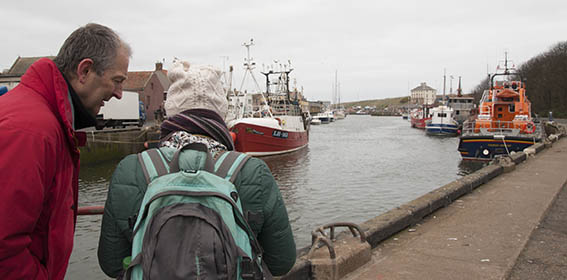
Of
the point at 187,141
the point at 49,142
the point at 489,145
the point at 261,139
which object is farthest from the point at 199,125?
the point at 261,139

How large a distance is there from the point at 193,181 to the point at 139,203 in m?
0.30

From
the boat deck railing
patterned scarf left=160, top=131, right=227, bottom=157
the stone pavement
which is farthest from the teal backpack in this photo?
the boat deck railing

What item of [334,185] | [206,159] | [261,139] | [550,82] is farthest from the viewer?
[550,82]

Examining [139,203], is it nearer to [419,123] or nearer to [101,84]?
[101,84]

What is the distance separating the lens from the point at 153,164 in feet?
5.52

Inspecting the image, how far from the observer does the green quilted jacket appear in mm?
1693

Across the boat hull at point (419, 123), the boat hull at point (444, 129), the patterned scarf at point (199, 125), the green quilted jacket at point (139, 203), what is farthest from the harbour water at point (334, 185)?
the boat hull at point (419, 123)

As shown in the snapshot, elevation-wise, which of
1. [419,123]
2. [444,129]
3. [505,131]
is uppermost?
[505,131]

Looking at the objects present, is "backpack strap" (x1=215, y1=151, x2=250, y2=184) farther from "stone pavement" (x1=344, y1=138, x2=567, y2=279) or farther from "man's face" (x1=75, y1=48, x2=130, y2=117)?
"stone pavement" (x1=344, y1=138, x2=567, y2=279)

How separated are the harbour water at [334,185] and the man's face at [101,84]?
756 cm

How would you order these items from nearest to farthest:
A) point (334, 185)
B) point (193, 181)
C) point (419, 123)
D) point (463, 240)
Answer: point (193, 181), point (463, 240), point (334, 185), point (419, 123)

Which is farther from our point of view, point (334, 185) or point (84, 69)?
point (334, 185)

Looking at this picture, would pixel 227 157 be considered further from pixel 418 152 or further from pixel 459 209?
pixel 418 152

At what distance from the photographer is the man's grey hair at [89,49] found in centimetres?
170
